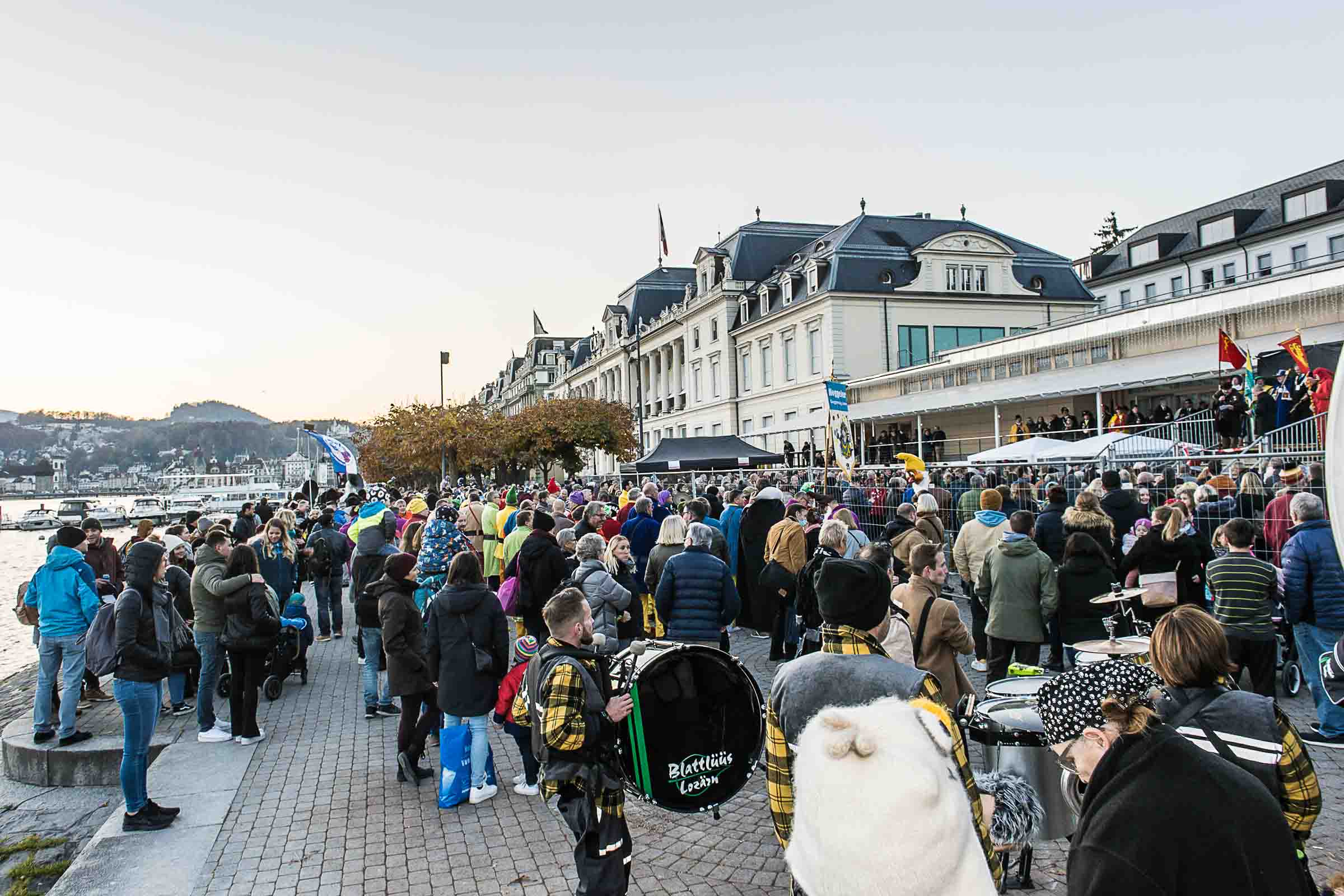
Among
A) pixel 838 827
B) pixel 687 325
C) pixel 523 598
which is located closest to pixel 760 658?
pixel 523 598

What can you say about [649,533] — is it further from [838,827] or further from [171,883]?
[838,827]

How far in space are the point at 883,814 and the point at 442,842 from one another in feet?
14.0

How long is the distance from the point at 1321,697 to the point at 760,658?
17.3ft

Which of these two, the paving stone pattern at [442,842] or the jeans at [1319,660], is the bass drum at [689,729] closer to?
the paving stone pattern at [442,842]

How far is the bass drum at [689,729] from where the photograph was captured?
4.14m

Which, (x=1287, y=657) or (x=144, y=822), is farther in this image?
(x=1287, y=657)

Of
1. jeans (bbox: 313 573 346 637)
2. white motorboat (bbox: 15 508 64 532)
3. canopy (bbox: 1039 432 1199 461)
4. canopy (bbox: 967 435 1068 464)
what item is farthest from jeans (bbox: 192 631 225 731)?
white motorboat (bbox: 15 508 64 532)

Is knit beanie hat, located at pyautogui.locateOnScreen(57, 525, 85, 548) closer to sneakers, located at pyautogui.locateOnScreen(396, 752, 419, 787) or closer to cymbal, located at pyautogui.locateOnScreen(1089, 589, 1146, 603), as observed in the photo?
sneakers, located at pyautogui.locateOnScreen(396, 752, 419, 787)

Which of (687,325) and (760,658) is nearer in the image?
(760,658)

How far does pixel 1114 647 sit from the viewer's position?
4.98 metres

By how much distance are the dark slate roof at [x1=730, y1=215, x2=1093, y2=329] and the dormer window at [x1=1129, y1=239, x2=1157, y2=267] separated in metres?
4.48

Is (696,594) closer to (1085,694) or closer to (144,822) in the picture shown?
(144,822)

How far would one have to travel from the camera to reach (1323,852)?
4.59 meters

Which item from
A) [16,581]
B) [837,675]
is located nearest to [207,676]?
[837,675]
